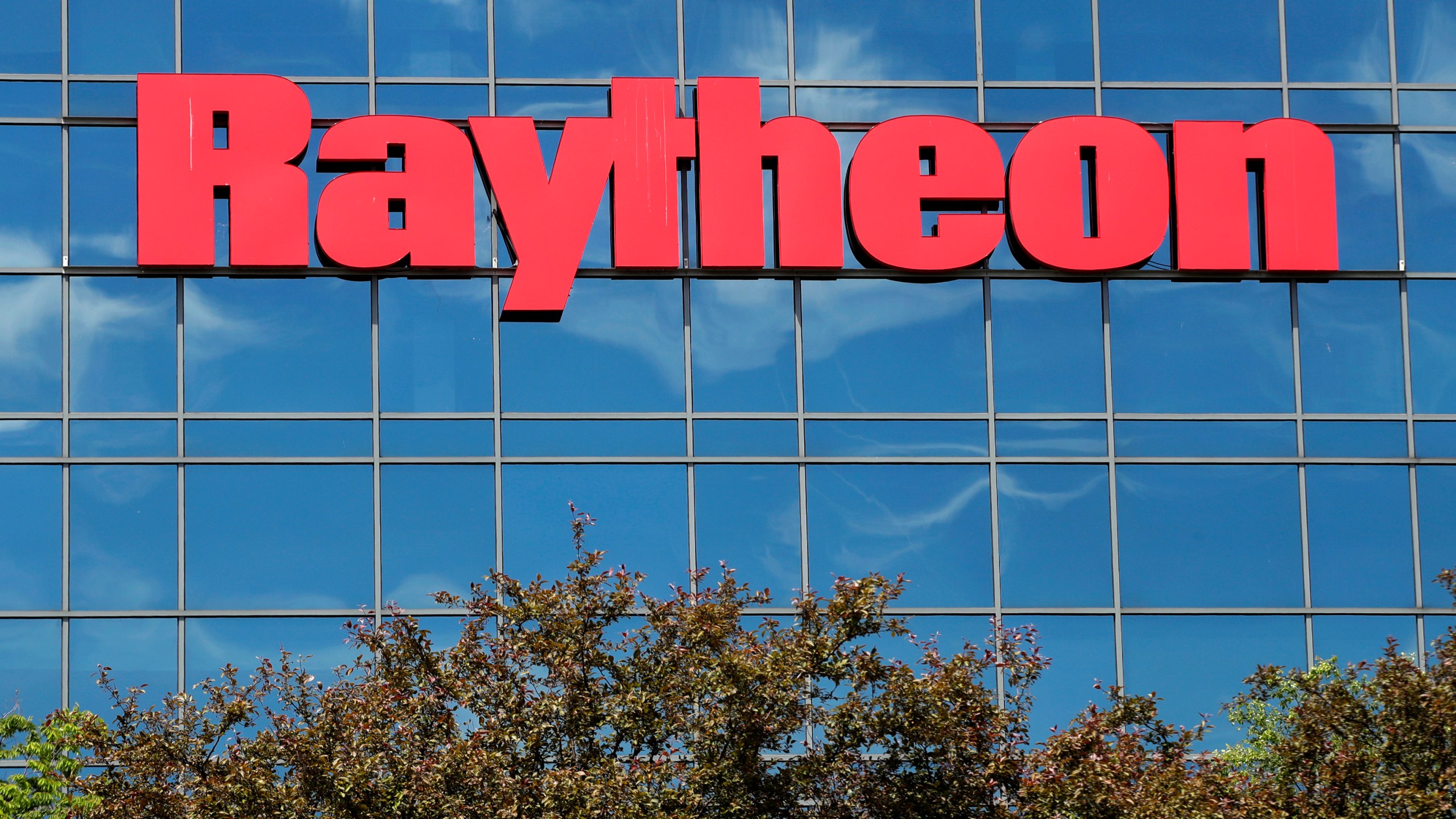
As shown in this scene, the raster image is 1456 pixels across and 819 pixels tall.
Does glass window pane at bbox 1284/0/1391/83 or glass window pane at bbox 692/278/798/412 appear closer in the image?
glass window pane at bbox 692/278/798/412

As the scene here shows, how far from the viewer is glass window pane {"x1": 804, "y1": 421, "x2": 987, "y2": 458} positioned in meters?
20.9

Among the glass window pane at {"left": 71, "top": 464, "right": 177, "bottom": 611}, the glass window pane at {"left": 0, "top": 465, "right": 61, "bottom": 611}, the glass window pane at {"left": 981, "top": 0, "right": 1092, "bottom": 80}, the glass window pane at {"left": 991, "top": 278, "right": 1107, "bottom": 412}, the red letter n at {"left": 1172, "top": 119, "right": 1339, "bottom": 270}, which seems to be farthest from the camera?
the glass window pane at {"left": 981, "top": 0, "right": 1092, "bottom": 80}

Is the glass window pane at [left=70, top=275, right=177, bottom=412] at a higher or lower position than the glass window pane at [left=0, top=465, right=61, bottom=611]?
higher

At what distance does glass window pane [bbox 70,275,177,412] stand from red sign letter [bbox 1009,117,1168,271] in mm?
11263

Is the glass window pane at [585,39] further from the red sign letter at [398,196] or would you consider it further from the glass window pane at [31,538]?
the glass window pane at [31,538]

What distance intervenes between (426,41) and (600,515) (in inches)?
267

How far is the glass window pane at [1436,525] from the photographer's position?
69.3ft

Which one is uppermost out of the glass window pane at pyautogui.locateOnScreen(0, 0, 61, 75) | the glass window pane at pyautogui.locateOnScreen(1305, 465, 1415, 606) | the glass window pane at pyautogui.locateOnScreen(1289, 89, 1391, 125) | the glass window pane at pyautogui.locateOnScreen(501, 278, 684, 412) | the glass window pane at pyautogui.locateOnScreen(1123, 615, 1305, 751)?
the glass window pane at pyautogui.locateOnScreen(0, 0, 61, 75)

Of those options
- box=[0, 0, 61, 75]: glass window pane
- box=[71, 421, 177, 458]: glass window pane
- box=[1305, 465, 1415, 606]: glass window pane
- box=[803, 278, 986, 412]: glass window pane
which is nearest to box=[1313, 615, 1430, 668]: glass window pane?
box=[1305, 465, 1415, 606]: glass window pane

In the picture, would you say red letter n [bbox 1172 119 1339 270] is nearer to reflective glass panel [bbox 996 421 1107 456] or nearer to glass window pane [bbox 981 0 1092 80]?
glass window pane [bbox 981 0 1092 80]

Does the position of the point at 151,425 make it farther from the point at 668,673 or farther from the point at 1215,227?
the point at 1215,227

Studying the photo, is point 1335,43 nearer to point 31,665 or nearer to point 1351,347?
point 1351,347

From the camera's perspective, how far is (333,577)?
20203 mm

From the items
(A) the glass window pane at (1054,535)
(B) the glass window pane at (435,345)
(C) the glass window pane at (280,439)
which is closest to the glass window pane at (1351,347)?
(A) the glass window pane at (1054,535)
